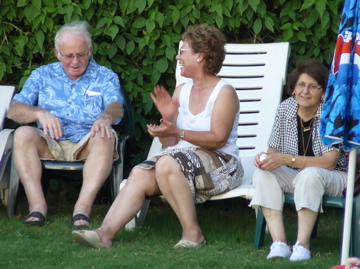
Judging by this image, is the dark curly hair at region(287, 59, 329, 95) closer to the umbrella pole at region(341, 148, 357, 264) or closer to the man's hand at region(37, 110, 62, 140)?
the umbrella pole at region(341, 148, 357, 264)

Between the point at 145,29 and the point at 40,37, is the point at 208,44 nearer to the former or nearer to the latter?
the point at 145,29

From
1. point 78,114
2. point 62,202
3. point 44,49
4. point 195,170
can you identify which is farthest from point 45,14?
point 195,170

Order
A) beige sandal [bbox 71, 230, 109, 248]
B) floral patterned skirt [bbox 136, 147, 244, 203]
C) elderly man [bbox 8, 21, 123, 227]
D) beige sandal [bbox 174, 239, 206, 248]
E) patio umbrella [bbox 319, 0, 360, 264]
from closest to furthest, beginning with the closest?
1. patio umbrella [bbox 319, 0, 360, 264]
2. beige sandal [bbox 71, 230, 109, 248]
3. beige sandal [bbox 174, 239, 206, 248]
4. floral patterned skirt [bbox 136, 147, 244, 203]
5. elderly man [bbox 8, 21, 123, 227]

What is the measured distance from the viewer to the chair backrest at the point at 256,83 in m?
5.79

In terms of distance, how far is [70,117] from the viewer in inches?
223

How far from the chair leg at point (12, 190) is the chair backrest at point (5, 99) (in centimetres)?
42

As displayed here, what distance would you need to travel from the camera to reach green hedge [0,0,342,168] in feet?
19.5

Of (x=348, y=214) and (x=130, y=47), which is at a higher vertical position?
(x=130, y=47)

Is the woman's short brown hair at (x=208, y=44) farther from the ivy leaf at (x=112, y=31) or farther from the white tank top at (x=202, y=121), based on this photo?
the ivy leaf at (x=112, y=31)

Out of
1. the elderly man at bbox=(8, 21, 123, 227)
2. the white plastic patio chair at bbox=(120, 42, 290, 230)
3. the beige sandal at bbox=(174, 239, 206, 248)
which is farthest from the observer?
the white plastic patio chair at bbox=(120, 42, 290, 230)

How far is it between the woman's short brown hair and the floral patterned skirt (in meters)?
0.55

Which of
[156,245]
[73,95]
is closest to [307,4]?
[73,95]

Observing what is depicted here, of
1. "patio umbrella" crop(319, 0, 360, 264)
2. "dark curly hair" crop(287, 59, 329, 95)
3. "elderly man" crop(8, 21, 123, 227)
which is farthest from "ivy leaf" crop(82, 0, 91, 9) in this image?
"patio umbrella" crop(319, 0, 360, 264)

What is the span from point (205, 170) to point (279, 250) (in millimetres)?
688
